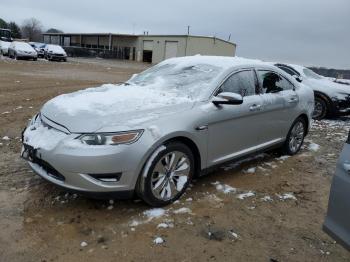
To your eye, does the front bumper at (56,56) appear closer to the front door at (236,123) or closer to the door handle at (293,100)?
the door handle at (293,100)

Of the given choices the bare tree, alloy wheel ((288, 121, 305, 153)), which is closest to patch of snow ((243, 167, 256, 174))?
alloy wheel ((288, 121, 305, 153))

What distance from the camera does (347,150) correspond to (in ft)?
8.87

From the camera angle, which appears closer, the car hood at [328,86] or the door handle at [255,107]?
the door handle at [255,107]

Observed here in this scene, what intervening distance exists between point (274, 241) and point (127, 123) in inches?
71.2

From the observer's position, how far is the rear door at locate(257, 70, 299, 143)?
5523mm

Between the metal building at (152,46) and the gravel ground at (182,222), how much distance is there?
138 feet

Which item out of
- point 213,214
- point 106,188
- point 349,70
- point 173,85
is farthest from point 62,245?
point 349,70

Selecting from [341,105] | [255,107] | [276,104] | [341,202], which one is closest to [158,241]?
[341,202]

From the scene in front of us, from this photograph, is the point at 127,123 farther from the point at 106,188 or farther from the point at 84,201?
the point at 84,201

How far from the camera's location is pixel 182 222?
3955 mm

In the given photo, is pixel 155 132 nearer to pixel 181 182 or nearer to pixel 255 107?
pixel 181 182

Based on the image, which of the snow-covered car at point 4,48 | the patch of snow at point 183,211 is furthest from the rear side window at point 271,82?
the snow-covered car at point 4,48

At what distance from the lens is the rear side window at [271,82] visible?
553 centimetres

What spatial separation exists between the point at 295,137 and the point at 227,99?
2.51m
